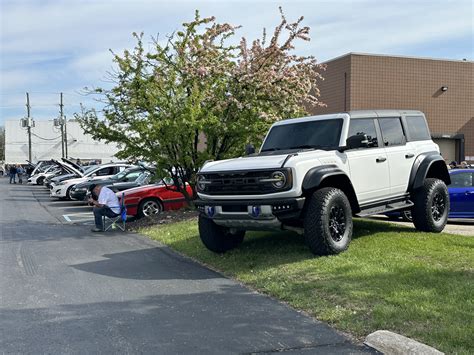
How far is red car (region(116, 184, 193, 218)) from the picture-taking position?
14320 millimetres

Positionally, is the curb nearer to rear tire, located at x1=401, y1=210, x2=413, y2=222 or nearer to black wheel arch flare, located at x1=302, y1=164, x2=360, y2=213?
black wheel arch flare, located at x1=302, y1=164, x2=360, y2=213

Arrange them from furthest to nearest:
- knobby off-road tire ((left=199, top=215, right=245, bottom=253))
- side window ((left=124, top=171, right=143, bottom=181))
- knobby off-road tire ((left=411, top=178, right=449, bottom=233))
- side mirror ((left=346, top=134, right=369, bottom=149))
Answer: side window ((left=124, top=171, right=143, bottom=181))
knobby off-road tire ((left=411, top=178, right=449, bottom=233))
knobby off-road tire ((left=199, top=215, right=245, bottom=253))
side mirror ((left=346, top=134, right=369, bottom=149))

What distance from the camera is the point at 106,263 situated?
866cm

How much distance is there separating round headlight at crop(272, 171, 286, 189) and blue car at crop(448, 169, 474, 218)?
661cm

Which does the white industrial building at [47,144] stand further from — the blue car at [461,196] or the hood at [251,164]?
the hood at [251,164]

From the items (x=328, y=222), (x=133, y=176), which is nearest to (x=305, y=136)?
(x=328, y=222)

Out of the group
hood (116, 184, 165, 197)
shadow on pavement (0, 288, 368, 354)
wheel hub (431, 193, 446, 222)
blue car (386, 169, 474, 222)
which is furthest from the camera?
hood (116, 184, 165, 197)

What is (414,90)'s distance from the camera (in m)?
28.8

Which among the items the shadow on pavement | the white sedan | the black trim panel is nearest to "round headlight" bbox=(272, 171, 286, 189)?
the black trim panel

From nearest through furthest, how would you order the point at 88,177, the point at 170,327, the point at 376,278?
the point at 170,327 < the point at 376,278 < the point at 88,177

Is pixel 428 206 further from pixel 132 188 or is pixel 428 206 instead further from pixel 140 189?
pixel 132 188

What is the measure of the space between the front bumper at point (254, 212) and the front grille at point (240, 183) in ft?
0.49

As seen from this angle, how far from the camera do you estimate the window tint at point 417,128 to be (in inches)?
371

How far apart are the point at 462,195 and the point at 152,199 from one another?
818 centimetres
